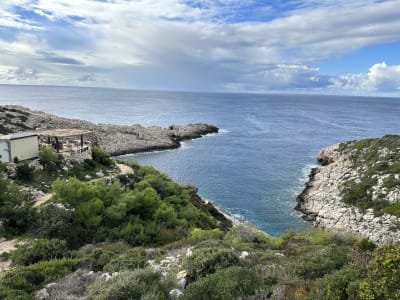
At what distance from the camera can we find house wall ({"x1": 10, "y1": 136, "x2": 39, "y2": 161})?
24.0 metres

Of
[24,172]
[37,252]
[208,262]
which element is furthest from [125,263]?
[24,172]

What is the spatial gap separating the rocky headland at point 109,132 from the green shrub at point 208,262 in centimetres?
4979

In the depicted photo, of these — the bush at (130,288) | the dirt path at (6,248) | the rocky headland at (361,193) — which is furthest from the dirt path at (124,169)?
the bush at (130,288)

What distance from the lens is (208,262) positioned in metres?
10.1

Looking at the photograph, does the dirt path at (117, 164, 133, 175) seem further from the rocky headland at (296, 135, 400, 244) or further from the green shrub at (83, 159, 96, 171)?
the rocky headland at (296, 135, 400, 244)

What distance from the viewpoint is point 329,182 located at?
136ft

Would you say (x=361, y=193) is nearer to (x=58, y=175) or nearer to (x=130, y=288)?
(x=58, y=175)

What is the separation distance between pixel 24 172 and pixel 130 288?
58.9ft

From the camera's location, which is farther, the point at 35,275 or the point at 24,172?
the point at 24,172

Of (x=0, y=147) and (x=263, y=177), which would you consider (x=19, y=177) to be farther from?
(x=263, y=177)

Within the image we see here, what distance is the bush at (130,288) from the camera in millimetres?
8188

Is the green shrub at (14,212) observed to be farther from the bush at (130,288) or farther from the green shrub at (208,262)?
the green shrub at (208,262)

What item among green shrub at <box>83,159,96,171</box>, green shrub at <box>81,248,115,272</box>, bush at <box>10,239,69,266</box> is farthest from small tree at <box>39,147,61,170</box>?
green shrub at <box>81,248,115,272</box>

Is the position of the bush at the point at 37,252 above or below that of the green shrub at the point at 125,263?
below
